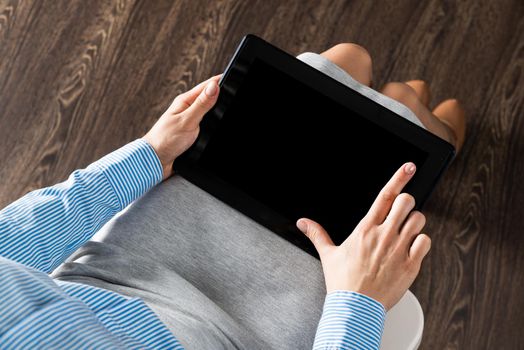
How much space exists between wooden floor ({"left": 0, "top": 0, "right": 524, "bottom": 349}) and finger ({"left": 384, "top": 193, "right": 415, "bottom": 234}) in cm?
53

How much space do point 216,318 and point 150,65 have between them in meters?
0.86

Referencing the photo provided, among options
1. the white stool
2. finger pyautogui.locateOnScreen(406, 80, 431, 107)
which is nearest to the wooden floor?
finger pyautogui.locateOnScreen(406, 80, 431, 107)

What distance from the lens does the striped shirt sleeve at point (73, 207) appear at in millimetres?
688

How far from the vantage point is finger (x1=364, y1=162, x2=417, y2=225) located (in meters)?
0.75

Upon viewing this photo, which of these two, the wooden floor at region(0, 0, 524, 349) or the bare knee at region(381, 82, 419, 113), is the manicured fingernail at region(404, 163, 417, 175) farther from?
the wooden floor at region(0, 0, 524, 349)

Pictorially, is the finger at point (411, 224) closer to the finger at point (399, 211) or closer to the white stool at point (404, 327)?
the finger at point (399, 211)

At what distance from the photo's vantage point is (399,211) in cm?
75

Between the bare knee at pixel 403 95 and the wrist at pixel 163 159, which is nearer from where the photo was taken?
the wrist at pixel 163 159

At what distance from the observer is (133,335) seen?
0.60m

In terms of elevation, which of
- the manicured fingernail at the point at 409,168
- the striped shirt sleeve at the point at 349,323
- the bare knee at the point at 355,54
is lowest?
the striped shirt sleeve at the point at 349,323

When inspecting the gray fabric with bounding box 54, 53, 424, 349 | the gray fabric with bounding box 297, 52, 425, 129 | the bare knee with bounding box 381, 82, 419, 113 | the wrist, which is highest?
the bare knee with bounding box 381, 82, 419, 113

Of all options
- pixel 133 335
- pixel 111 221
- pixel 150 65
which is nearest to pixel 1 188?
pixel 150 65

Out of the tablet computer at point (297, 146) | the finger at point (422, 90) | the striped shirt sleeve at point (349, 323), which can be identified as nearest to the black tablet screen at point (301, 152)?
the tablet computer at point (297, 146)

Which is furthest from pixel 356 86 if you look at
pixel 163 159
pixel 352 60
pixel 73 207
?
pixel 73 207
